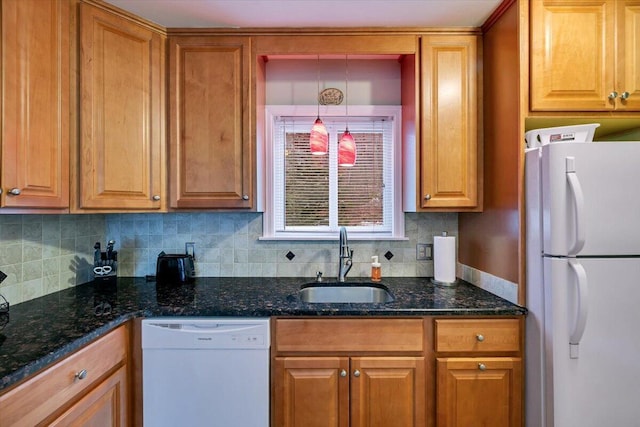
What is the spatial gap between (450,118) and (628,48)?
80 cm

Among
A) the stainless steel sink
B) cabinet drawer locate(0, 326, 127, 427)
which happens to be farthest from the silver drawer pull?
the stainless steel sink

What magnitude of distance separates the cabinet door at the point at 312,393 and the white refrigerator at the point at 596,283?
2.93ft

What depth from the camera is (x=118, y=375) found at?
133cm

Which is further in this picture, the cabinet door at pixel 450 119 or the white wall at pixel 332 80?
the white wall at pixel 332 80

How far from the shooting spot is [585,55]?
1446 mm

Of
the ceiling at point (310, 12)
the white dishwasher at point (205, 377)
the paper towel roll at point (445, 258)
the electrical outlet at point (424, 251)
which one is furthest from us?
the electrical outlet at point (424, 251)

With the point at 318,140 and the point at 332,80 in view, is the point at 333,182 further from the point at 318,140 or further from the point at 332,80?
the point at 332,80

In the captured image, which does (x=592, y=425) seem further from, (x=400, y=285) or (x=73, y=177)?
(x=73, y=177)

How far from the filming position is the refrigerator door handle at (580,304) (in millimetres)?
1232

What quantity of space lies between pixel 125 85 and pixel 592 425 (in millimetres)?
2657

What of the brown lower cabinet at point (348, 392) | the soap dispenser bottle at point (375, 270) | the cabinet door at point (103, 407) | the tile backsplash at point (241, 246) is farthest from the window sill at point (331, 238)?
the cabinet door at point (103, 407)

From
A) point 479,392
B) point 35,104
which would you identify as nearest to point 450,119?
point 479,392

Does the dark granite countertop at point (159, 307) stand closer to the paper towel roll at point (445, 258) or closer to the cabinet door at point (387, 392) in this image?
the paper towel roll at point (445, 258)

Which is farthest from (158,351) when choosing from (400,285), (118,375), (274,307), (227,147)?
(400,285)
